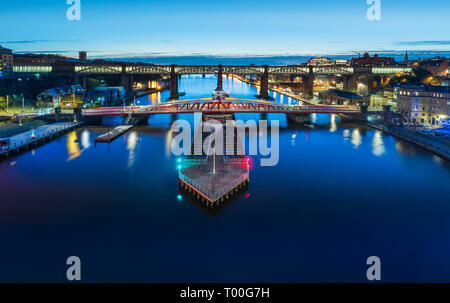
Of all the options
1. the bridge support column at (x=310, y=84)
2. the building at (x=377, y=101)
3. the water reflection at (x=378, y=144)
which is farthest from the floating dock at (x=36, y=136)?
the bridge support column at (x=310, y=84)

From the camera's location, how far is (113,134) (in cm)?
3200

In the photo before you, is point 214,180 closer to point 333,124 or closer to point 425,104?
point 333,124

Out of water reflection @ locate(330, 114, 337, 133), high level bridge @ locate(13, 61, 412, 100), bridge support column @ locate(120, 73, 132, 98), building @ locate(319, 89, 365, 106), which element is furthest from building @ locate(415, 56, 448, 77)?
bridge support column @ locate(120, 73, 132, 98)

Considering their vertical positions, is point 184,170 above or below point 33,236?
above

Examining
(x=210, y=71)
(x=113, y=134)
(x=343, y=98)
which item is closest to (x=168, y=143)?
(x=113, y=134)

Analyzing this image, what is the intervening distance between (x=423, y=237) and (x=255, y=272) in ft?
22.4

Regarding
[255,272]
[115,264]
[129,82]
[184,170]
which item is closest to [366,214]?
[255,272]

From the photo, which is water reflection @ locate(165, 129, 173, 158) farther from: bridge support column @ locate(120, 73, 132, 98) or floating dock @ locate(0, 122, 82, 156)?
bridge support column @ locate(120, 73, 132, 98)

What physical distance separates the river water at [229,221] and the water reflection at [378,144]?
198 centimetres

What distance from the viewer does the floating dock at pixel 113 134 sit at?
30017 millimetres

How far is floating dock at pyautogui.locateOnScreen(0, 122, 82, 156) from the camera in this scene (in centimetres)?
2532

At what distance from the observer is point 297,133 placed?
115 feet

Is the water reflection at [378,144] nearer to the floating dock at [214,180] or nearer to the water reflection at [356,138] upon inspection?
the water reflection at [356,138]
